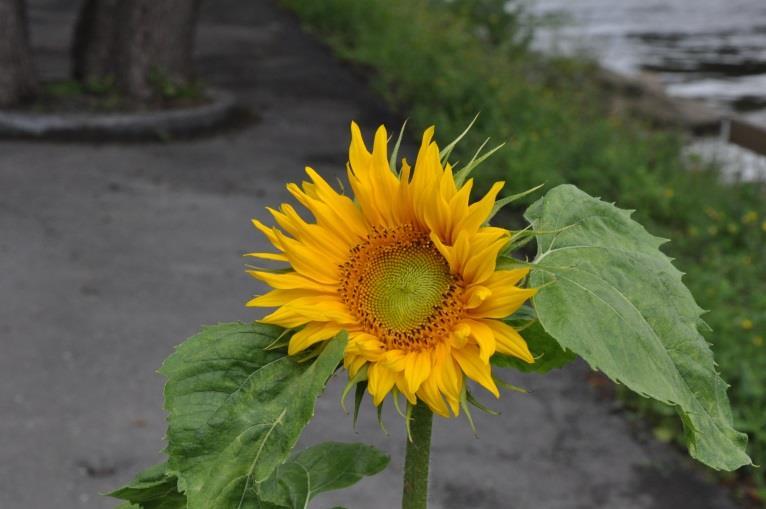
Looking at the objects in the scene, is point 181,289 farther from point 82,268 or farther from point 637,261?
point 637,261

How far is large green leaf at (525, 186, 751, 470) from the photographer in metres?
0.88

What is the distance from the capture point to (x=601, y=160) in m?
6.45

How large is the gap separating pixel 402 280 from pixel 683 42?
15632 mm

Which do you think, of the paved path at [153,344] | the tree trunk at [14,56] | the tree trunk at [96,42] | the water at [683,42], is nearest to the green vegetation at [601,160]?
the paved path at [153,344]

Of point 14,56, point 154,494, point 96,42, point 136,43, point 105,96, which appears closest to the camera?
point 154,494

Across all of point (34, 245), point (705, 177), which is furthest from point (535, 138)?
point (34, 245)

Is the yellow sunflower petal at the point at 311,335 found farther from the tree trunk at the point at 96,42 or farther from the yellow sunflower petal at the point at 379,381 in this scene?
the tree trunk at the point at 96,42

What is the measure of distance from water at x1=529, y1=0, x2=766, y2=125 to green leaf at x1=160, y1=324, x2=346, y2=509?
9.59 metres

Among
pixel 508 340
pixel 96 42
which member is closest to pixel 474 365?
pixel 508 340

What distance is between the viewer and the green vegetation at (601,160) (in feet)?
14.8

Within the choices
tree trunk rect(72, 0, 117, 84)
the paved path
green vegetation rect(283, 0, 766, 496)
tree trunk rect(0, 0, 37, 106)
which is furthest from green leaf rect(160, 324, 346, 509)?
tree trunk rect(72, 0, 117, 84)

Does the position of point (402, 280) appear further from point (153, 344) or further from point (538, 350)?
point (153, 344)

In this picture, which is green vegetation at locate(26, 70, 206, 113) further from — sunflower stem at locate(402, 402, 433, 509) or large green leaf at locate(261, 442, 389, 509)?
sunflower stem at locate(402, 402, 433, 509)

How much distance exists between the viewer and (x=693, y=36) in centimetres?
1620
